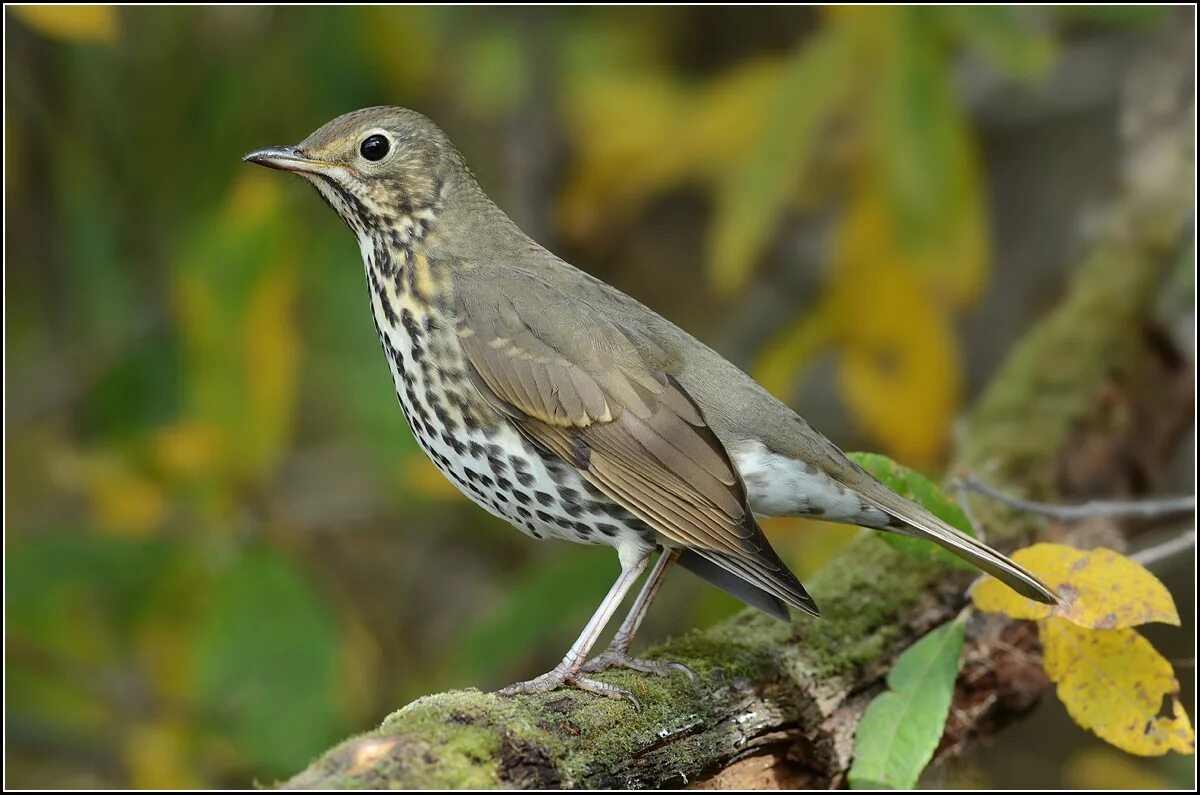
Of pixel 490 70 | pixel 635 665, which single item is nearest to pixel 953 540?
pixel 635 665

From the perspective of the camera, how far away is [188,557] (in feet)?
14.9

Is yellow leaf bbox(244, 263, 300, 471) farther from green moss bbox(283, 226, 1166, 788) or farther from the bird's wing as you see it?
green moss bbox(283, 226, 1166, 788)

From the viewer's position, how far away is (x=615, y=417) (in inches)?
120

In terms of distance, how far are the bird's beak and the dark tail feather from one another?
1.34m

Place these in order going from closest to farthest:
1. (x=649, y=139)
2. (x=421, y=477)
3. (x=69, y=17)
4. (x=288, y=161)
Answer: (x=288, y=161) → (x=69, y=17) → (x=421, y=477) → (x=649, y=139)

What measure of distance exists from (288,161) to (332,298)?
1.58 meters

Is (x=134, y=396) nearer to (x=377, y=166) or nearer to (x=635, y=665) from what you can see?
(x=377, y=166)

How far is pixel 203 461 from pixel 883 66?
101 inches

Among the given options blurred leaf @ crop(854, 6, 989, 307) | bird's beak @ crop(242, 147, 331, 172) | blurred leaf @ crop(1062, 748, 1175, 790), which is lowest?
blurred leaf @ crop(1062, 748, 1175, 790)

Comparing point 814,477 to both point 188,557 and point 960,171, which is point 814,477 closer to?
point 960,171

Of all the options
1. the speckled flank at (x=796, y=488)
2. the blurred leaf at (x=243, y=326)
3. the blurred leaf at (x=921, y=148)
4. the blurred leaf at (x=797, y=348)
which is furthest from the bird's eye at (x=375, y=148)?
the blurred leaf at (x=797, y=348)

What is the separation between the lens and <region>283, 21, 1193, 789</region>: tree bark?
2.44 meters

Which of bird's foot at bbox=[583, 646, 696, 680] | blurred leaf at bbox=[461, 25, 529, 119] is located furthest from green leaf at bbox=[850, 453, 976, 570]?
blurred leaf at bbox=[461, 25, 529, 119]

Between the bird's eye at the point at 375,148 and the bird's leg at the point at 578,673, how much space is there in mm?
1258
